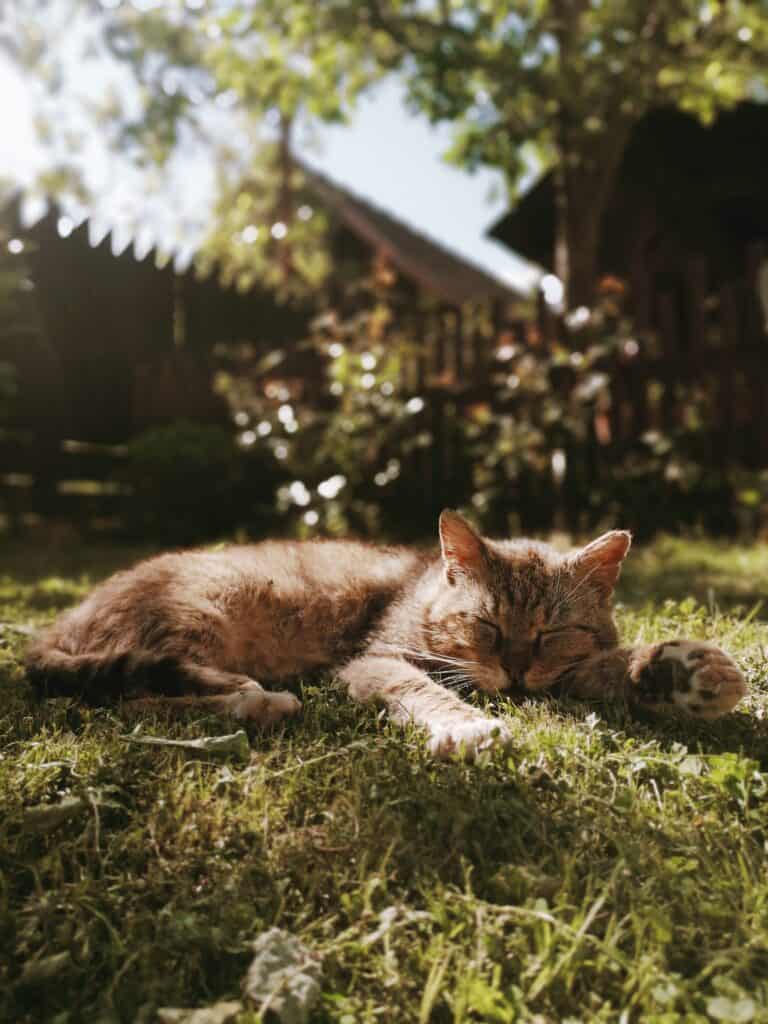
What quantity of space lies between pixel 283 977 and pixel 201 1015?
0.56ft

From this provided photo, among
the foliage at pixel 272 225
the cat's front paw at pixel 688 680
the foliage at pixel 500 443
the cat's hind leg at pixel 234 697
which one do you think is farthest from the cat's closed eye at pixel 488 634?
the foliage at pixel 272 225

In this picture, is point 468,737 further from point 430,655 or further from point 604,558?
point 604,558

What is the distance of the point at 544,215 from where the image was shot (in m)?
15.0

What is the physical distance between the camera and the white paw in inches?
106

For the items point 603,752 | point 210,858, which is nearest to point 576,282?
point 603,752

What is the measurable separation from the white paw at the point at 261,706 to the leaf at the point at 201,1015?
103 centimetres

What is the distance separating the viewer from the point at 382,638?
127 inches

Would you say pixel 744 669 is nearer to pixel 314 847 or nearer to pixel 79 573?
pixel 314 847

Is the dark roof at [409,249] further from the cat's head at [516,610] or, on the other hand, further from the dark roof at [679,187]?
the cat's head at [516,610]

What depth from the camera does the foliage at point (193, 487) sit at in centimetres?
836

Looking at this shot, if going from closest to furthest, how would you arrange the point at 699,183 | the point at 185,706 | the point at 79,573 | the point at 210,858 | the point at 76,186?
the point at 210,858
the point at 185,706
the point at 79,573
the point at 699,183
the point at 76,186

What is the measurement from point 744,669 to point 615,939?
1.54 m

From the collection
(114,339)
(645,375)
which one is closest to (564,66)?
(645,375)

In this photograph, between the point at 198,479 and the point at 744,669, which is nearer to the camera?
the point at 744,669
